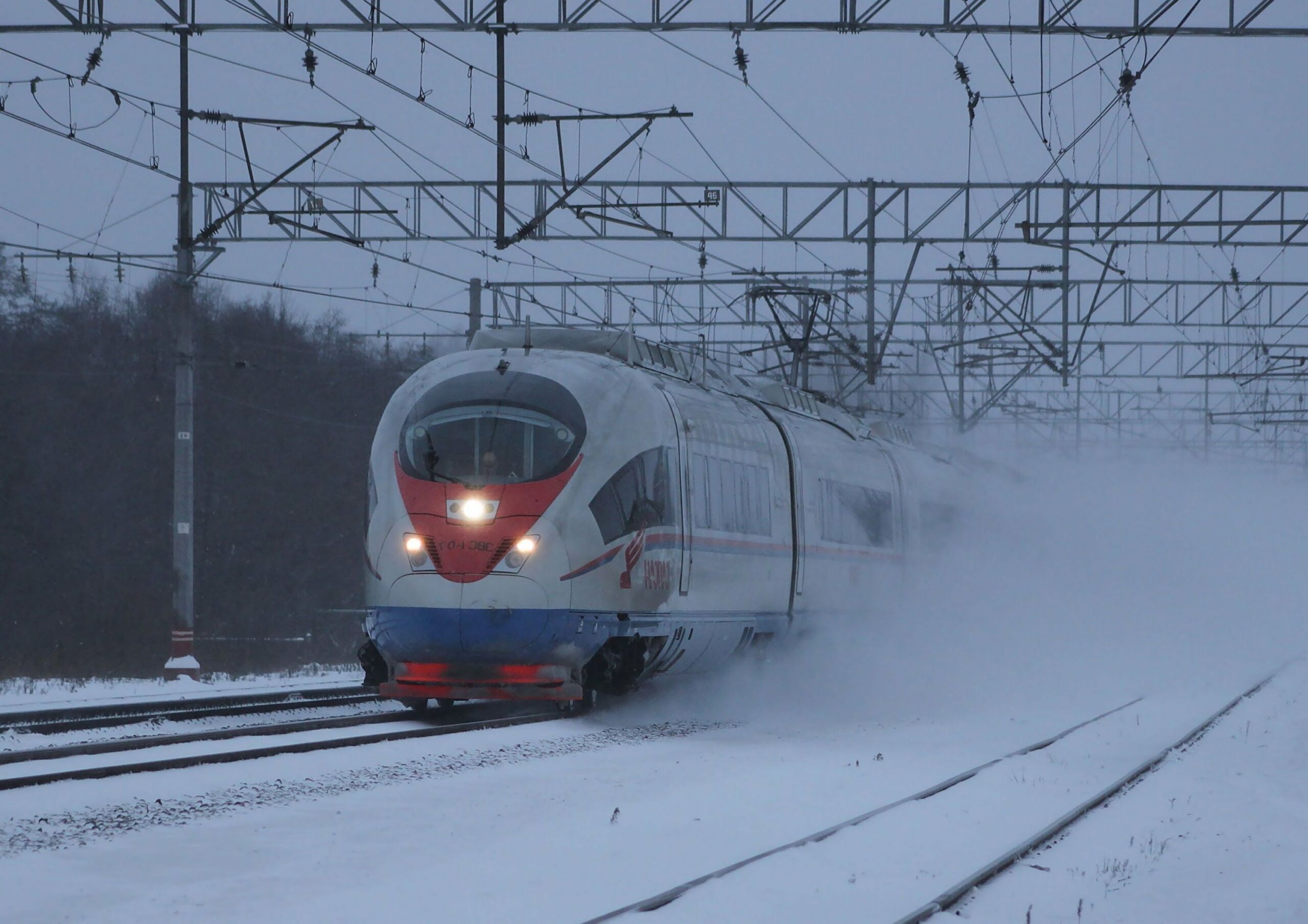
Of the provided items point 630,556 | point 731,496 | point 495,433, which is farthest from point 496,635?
point 731,496

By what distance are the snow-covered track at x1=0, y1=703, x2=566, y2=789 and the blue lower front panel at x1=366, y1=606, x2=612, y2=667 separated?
0.60 metres

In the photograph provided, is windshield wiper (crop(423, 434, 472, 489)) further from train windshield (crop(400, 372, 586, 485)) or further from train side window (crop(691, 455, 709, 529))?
train side window (crop(691, 455, 709, 529))

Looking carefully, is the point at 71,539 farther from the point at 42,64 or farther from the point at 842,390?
the point at 42,64

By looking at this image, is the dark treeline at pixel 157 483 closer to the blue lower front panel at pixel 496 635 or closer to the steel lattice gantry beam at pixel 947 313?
the steel lattice gantry beam at pixel 947 313

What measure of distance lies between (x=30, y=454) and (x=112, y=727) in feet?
128

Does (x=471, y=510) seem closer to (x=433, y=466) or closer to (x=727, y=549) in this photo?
(x=433, y=466)

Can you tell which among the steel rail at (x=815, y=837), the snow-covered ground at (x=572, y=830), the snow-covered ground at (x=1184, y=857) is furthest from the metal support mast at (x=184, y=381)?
the snow-covered ground at (x=1184, y=857)

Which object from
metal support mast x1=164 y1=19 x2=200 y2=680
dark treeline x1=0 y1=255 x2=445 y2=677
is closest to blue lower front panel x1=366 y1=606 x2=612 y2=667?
metal support mast x1=164 y1=19 x2=200 y2=680

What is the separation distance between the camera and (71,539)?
4903 centimetres

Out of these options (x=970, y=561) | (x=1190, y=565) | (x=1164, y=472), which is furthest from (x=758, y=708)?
(x=1164, y=472)

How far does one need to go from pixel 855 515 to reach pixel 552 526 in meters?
8.35

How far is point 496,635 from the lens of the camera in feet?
46.9

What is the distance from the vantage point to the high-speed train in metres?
14.3

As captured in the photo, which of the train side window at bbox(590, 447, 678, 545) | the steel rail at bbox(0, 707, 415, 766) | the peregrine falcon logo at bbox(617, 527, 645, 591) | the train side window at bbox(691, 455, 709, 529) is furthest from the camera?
the train side window at bbox(691, 455, 709, 529)
